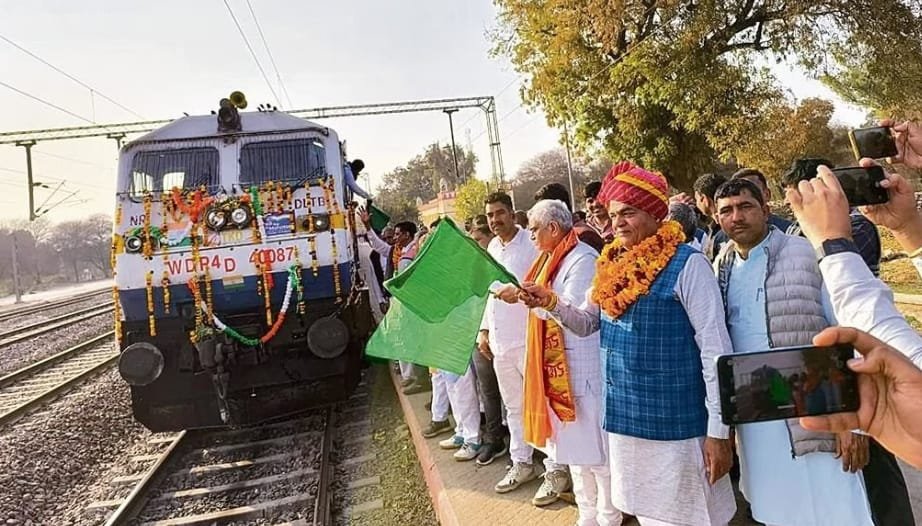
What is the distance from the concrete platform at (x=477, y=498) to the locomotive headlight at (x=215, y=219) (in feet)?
9.23

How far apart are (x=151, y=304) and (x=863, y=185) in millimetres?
5601

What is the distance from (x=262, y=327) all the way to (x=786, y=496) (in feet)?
15.2

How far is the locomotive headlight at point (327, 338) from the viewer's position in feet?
18.4

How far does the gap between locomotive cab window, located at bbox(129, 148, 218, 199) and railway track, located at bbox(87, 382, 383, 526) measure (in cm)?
261

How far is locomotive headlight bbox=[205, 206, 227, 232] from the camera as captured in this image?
225 inches

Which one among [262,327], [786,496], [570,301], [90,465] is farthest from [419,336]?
[90,465]

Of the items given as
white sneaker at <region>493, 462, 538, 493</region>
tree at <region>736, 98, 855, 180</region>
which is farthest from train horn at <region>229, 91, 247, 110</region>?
tree at <region>736, 98, 855, 180</region>

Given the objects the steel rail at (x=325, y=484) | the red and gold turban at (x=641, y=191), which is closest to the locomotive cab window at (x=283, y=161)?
the steel rail at (x=325, y=484)

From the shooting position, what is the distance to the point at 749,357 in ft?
3.63

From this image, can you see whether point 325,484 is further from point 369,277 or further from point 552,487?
point 369,277

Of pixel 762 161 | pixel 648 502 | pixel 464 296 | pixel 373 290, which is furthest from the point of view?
pixel 762 161

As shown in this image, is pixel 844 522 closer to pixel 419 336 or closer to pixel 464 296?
pixel 464 296

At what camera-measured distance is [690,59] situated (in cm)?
1134

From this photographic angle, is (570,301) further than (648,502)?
Yes
